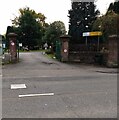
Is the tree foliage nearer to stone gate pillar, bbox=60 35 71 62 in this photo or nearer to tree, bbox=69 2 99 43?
tree, bbox=69 2 99 43

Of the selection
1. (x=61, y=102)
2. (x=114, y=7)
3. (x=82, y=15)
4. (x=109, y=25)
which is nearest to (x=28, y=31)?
(x=82, y=15)

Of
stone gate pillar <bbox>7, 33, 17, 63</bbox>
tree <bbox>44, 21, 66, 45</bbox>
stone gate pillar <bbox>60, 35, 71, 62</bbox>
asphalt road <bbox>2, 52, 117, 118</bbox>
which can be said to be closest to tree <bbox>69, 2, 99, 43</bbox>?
tree <bbox>44, 21, 66, 45</bbox>

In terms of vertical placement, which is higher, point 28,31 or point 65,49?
point 28,31

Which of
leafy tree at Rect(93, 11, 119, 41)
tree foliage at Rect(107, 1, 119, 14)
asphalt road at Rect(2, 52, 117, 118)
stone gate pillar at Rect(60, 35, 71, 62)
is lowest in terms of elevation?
asphalt road at Rect(2, 52, 117, 118)

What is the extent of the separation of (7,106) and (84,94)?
318cm

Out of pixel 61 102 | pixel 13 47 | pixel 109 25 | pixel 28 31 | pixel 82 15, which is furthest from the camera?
Answer: pixel 28 31

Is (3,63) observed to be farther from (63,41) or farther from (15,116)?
(15,116)

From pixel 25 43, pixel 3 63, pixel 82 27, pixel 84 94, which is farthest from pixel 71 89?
pixel 25 43

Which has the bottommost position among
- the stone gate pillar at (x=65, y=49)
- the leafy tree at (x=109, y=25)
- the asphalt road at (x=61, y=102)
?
the asphalt road at (x=61, y=102)

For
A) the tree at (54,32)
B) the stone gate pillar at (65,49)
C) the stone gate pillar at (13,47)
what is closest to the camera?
the stone gate pillar at (13,47)

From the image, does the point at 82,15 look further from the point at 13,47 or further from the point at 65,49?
the point at 13,47

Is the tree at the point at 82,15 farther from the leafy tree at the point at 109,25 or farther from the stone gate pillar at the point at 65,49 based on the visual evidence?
the stone gate pillar at the point at 65,49

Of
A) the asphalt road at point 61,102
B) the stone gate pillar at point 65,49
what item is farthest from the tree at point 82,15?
the asphalt road at point 61,102

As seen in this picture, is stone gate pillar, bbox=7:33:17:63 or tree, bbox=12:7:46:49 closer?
stone gate pillar, bbox=7:33:17:63
